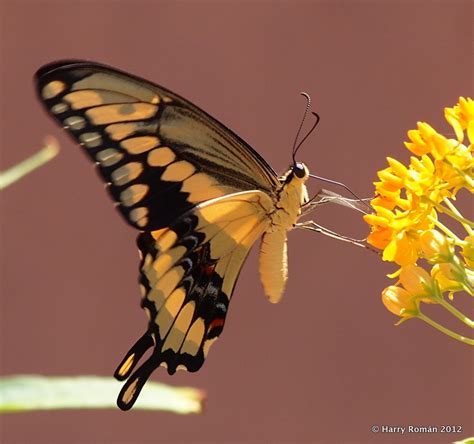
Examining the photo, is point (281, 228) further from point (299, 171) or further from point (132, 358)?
point (132, 358)

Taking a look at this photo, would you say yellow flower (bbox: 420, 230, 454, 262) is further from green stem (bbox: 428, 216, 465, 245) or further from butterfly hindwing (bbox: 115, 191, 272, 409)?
butterfly hindwing (bbox: 115, 191, 272, 409)

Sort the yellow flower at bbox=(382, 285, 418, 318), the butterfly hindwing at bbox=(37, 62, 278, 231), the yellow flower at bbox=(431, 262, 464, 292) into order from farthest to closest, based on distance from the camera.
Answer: the butterfly hindwing at bbox=(37, 62, 278, 231), the yellow flower at bbox=(382, 285, 418, 318), the yellow flower at bbox=(431, 262, 464, 292)

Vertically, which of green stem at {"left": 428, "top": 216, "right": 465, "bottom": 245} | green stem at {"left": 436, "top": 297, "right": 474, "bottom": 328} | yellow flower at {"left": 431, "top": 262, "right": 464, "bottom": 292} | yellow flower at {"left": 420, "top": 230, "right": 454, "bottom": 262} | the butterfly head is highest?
the butterfly head

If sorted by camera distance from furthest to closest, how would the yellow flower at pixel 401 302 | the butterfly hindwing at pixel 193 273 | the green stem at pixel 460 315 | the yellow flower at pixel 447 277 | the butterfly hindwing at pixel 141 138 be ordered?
the butterfly hindwing at pixel 193 273 → the butterfly hindwing at pixel 141 138 → the yellow flower at pixel 401 302 → the yellow flower at pixel 447 277 → the green stem at pixel 460 315

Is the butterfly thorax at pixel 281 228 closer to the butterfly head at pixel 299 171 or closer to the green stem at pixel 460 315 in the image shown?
the butterfly head at pixel 299 171

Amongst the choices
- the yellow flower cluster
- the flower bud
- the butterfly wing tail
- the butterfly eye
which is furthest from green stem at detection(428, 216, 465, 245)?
the butterfly wing tail

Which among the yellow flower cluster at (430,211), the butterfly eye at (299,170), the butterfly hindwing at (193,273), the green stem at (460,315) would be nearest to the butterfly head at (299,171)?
the butterfly eye at (299,170)

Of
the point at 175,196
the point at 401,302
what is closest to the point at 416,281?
the point at 401,302

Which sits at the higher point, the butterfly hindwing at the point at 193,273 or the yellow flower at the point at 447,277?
the butterfly hindwing at the point at 193,273
